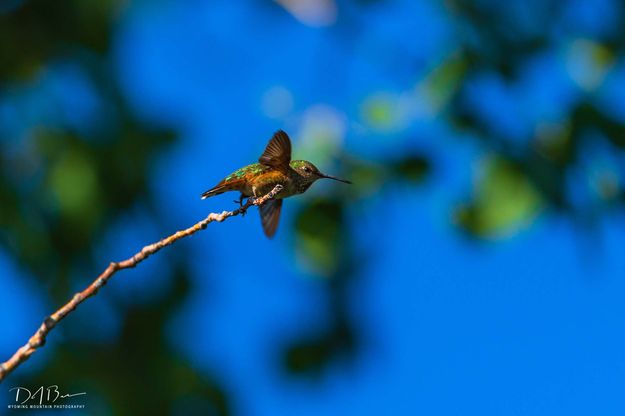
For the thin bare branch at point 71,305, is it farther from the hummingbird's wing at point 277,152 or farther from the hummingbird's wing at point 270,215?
the hummingbird's wing at point 270,215

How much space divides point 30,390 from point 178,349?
67cm

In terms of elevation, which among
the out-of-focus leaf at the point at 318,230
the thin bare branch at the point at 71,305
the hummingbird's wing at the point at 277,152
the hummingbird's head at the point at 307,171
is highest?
the out-of-focus leaf at the point at 318,230

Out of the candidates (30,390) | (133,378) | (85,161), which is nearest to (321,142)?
(85,161)

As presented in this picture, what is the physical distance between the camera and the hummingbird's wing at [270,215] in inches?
105

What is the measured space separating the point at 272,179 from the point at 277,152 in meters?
0.18

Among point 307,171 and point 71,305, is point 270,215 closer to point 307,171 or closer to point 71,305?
point 307,171

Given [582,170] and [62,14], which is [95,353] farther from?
[582,170]

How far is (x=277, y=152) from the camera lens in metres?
2.50
